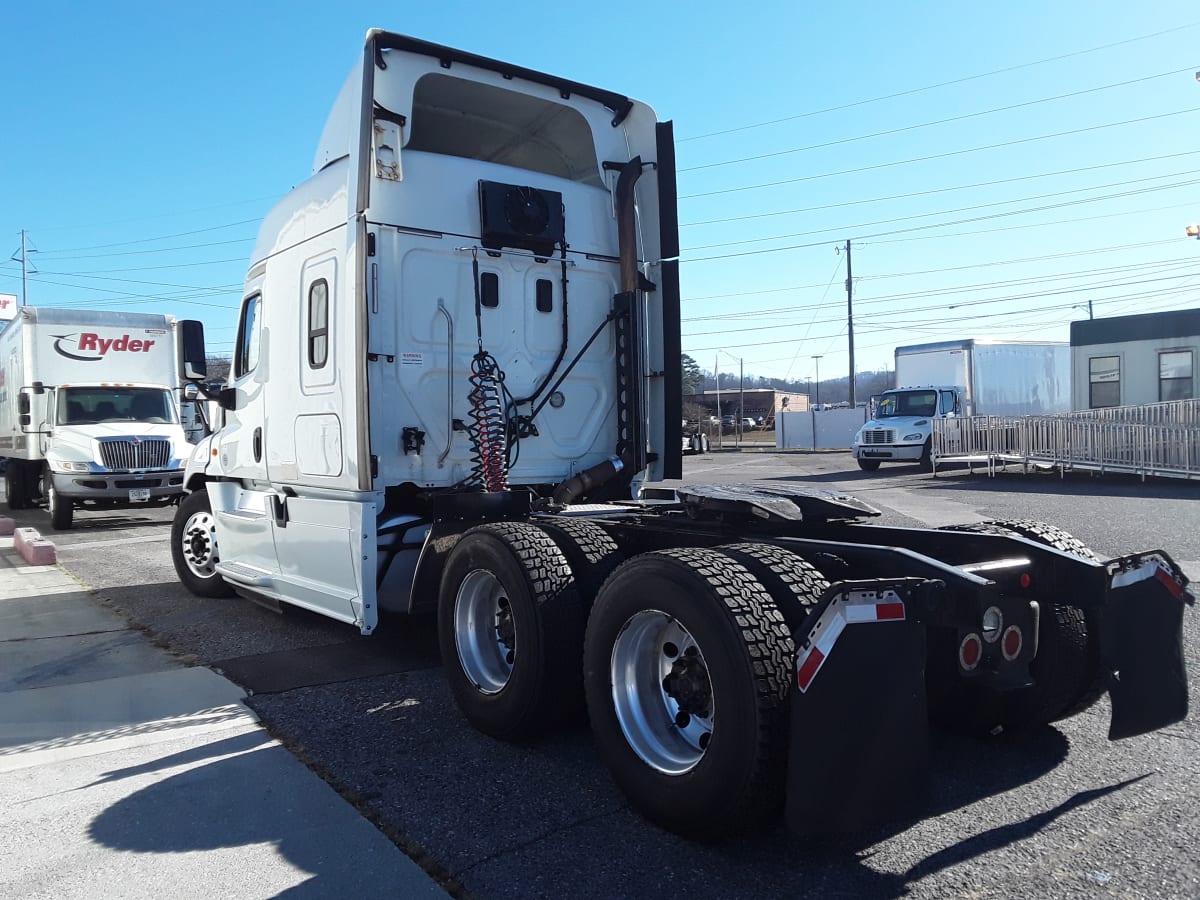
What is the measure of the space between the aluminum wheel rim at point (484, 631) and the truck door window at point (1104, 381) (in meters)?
25.9

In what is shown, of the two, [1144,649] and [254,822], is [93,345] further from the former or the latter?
[1144,649]

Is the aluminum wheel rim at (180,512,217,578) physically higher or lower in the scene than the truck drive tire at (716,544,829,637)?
lower

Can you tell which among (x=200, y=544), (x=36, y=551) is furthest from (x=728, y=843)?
(x=36, y=551)

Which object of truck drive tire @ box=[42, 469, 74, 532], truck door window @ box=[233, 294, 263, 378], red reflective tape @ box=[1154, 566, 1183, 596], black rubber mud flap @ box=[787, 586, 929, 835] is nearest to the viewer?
black rubber mud flap @ box=[787, 586, 929, 835]

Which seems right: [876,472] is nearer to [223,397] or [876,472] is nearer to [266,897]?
[223,397]

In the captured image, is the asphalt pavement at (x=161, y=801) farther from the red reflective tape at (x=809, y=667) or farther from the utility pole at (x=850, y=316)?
the utility pole at (x=850, y=316)

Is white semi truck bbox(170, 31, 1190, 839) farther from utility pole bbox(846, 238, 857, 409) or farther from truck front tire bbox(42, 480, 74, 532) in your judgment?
utility pole bbox(846, 238, 857, 409)

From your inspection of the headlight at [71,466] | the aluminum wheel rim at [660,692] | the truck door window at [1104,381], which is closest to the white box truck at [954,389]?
the truck door window at [1104,381]

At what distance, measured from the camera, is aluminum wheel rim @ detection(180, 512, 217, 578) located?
8055mm

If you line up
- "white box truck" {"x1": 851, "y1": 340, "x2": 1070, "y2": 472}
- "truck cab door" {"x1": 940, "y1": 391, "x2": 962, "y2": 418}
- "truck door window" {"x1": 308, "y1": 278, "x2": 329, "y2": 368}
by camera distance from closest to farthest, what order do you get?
"truck door window" {"x1": 308, "y1": 278, "x2": 329, "y2": 368}, "white box truck" {"x1": 851, "y1": 340, "x2": 1070, "y2": 472}, "truck cab door" {"x1": 940, "y1": 391, "x2": 962, "y2": 418}

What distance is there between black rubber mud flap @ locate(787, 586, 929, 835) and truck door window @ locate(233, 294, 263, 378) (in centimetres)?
535

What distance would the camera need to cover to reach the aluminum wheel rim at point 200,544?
26.4 ft

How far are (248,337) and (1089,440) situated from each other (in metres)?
18.3

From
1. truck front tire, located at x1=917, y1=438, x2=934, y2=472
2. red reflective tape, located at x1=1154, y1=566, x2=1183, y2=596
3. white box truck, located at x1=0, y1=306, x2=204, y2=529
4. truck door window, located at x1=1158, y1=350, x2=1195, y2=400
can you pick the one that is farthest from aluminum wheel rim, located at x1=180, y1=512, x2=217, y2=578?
truck door window, located at x1=1158, y1=350, x2=1195, y2=400
